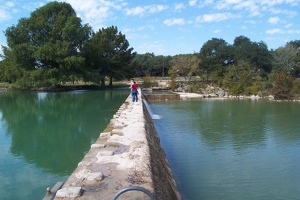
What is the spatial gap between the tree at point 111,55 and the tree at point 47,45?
4.46 metres

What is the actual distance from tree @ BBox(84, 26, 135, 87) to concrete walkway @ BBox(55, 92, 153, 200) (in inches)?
1318

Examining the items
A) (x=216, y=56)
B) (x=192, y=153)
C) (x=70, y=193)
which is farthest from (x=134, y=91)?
(x=216, y=56)

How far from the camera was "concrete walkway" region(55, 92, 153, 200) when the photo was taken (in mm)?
3814

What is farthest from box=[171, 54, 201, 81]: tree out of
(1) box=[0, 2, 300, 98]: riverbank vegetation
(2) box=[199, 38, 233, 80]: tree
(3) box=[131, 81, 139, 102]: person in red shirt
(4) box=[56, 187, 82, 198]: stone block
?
(4) box=[56, 187, 82, 198]: stone block

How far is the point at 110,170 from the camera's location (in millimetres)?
4652

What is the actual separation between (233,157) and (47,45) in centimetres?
2857

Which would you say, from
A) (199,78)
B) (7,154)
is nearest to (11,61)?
(199,78)

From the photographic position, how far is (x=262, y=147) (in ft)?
32.5

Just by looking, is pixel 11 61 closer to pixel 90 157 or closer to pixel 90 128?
pixel 90 128

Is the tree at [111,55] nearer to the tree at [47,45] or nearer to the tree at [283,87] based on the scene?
the tree at [47,45]

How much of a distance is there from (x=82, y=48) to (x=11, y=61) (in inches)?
360

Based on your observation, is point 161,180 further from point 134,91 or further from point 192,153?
point 134,91

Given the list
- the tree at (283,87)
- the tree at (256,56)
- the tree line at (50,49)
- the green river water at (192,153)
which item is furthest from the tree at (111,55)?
the green river water at (192,153)

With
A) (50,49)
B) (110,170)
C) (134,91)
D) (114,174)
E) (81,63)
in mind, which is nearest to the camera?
(114,174)
